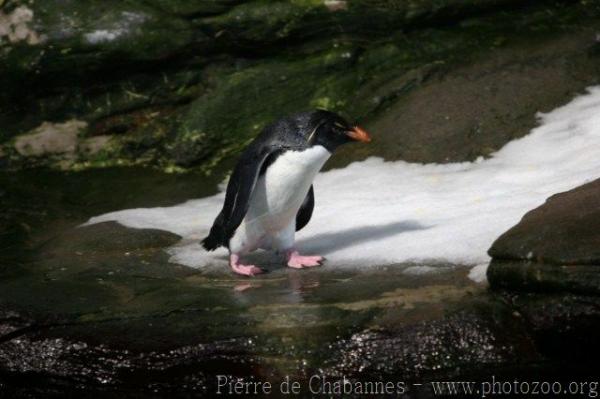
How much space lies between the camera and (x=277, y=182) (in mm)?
4883

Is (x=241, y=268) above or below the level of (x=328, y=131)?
below

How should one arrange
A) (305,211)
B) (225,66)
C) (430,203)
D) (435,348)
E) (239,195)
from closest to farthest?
(435,348) < (239,195) < (305,211) < (430,203) < (225,66)

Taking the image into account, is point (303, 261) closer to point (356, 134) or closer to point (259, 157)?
point (259, 157)

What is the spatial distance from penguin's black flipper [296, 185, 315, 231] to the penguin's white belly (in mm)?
254

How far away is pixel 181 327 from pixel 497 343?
1181 millimetres

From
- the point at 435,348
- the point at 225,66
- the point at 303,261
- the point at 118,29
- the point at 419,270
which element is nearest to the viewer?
the point at 435,348

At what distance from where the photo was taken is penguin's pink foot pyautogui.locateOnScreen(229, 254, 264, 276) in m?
4.91

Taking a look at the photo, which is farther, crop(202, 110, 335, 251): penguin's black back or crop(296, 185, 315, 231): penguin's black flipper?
crop(296, 185, 315, 231): penguin's black flipper

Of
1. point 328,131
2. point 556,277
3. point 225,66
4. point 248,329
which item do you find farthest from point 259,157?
point 225,66

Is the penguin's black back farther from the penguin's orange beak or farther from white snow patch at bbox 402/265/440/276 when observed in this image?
white snow patch at bbox 402/265/440/276

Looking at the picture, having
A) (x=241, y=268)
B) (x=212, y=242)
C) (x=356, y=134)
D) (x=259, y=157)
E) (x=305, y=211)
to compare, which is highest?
(x=356, y=134)

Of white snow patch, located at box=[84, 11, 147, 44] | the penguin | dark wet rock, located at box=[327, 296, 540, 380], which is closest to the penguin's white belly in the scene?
the penguin

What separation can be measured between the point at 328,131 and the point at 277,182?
33cm

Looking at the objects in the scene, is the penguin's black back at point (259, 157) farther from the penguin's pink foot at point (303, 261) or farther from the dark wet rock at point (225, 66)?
the dark wet rock at point (225, 66)
